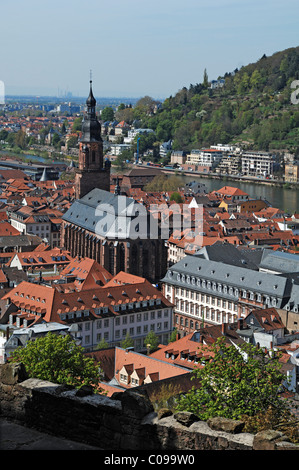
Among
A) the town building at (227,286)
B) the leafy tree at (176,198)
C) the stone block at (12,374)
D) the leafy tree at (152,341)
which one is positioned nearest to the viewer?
the stone block at (12,374)

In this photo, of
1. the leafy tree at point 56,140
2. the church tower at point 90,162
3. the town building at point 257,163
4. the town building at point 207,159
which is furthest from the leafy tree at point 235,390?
the leafy tree at point 56,140

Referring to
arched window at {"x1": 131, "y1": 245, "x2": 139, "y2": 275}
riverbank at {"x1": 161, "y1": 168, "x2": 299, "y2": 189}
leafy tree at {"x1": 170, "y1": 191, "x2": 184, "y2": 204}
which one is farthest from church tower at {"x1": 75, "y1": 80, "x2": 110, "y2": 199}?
riverbank at {"x1": 161, "y1": 168, "x2": 299, "y2": 189}

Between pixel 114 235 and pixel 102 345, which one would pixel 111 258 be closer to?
pixel 114 235

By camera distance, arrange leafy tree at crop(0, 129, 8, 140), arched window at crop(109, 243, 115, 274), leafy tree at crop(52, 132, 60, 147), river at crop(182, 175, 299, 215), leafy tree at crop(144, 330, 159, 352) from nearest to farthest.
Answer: leafy tree at crop(144, 330, 159, 352) → arched window at crop(109, 243, 115, 274) → river at crop(182, 175, 299, 215) → leafy tree at crop(52, 132, 60, 147) → leafy tree at crop(0, 129, 8, 140)

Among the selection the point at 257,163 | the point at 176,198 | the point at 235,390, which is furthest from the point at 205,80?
the point at 235,390

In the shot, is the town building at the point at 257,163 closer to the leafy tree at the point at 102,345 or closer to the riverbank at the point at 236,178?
the riverbank at the point at 236,178

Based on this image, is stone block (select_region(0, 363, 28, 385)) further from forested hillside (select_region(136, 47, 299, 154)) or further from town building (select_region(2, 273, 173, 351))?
forested hillside (select_region(136, 47, 299, 154))
